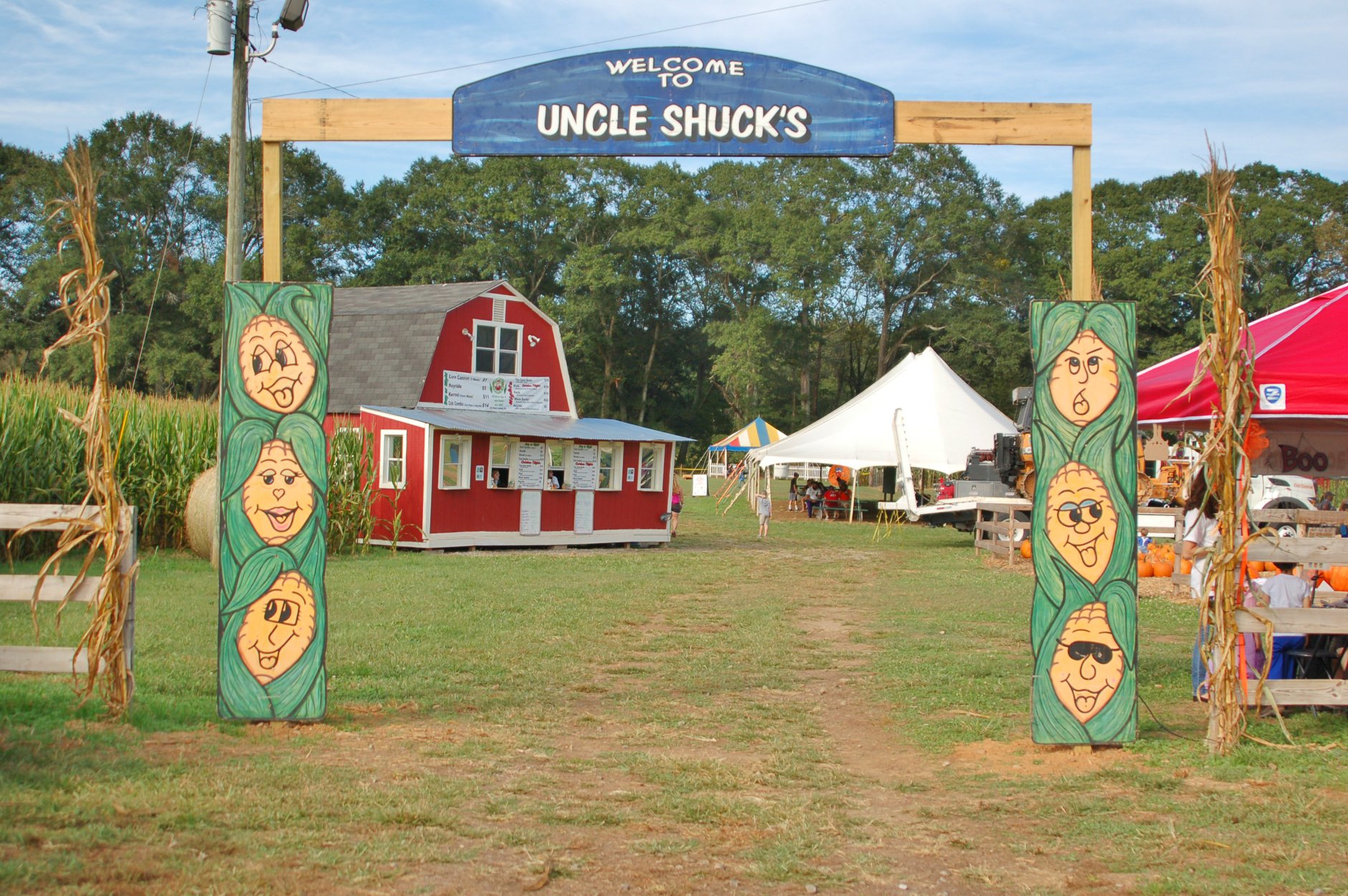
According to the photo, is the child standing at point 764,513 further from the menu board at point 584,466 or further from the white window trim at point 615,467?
the menu board at point 584,466

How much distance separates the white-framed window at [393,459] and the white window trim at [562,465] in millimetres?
3100

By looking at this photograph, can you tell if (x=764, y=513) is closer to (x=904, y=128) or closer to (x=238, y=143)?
(x=238, y=143)

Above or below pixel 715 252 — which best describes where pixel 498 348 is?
below

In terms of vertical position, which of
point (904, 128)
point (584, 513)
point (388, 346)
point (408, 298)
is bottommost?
point (584, 513)

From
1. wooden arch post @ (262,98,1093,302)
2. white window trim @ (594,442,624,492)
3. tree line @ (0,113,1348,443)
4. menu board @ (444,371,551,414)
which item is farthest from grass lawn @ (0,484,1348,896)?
tree line @ (0,113,1348,443)

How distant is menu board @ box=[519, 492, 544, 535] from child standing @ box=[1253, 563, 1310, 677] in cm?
1732

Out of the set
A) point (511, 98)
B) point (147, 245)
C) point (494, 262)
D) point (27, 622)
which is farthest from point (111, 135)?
point (511, 98)

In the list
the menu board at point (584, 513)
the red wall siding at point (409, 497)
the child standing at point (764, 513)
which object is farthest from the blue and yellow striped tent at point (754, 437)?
the red wall siding at point (409, 497)

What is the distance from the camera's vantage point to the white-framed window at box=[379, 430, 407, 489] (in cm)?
2288

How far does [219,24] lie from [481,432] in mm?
9936

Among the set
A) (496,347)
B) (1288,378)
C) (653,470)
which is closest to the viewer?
(1288,378)

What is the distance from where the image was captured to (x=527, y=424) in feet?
83.3

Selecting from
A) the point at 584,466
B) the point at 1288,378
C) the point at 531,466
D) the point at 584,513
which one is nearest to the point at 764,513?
the point at 584,513

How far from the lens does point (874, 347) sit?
69.8 metres
